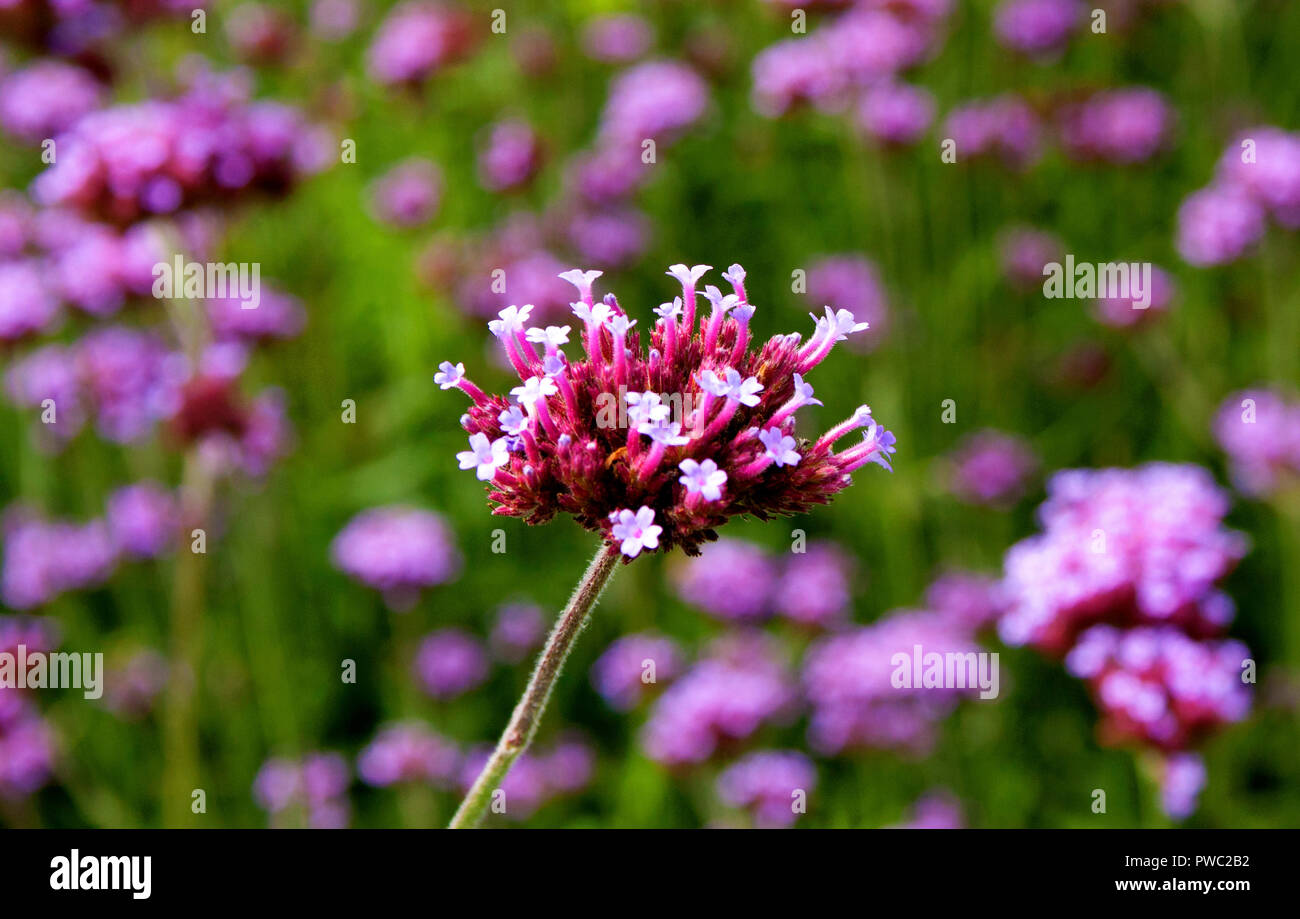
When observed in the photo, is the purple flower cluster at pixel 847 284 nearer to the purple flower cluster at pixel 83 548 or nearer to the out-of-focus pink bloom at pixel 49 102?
the purple flower cluster at pixel 83 548

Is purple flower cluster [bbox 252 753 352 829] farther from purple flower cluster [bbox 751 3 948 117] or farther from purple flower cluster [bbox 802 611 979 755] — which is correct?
purple flower cluster [bbox 751 3 948 117]

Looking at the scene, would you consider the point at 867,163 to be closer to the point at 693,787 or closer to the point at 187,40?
the point at 693,787

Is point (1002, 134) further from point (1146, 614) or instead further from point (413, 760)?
point (413, 760)

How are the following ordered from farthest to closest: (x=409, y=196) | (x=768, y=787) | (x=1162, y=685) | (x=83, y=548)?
(x=409, y=196) < (x=83, y=548) < (x=768, y=787) < (x=1162, y=685)

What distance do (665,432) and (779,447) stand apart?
0.57 feet

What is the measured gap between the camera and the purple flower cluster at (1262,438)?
3793mm

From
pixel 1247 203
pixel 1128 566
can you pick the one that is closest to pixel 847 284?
pixel 1247 203

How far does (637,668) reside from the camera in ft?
13.4

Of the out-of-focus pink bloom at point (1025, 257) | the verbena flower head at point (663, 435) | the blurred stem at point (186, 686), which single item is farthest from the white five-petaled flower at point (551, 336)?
the out-of-focus pink bloom at point (1025, 257)

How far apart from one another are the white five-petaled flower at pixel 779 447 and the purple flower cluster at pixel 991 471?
3055 millimetres

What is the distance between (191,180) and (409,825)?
2330mm

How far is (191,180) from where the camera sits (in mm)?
3568

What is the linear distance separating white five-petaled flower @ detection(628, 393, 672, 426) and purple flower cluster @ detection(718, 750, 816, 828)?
216cm

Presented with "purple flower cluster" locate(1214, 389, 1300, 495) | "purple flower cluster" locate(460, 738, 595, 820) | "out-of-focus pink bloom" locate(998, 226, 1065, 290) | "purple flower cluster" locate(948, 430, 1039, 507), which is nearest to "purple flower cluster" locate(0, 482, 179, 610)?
"purple flower cluster" locate(460, 738, 595, 820)
